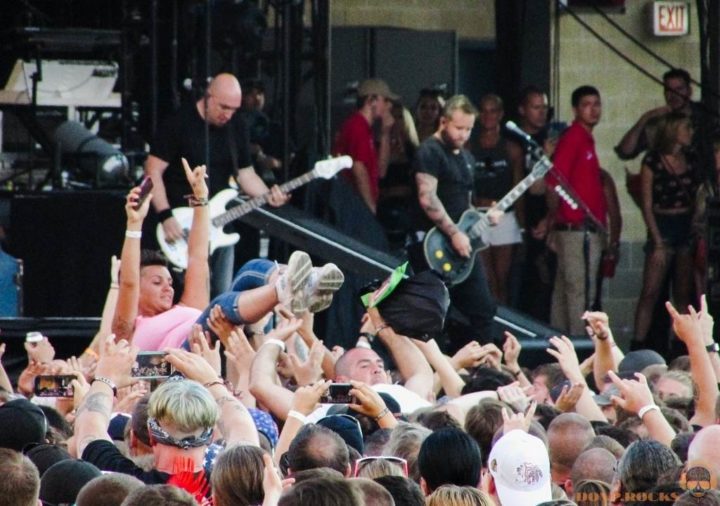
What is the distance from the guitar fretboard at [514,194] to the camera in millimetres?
12102

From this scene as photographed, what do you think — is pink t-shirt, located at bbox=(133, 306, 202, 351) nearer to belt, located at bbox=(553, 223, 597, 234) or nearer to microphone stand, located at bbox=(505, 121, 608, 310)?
microphone stand, located at bbox=(505, 121, 608, 310)

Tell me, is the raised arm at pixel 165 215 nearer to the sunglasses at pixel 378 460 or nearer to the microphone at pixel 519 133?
the microphone at pixel 519 133

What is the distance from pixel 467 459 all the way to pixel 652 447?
0.58 m

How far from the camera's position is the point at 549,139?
1384 cm

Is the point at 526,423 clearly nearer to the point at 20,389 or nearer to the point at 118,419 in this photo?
the point at 118,419

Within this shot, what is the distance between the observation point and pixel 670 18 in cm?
1486

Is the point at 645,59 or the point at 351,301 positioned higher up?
the point at 645,59

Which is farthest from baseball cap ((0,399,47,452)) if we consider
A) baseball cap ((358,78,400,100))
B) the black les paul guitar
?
baseball cap ((358,78,400,100))

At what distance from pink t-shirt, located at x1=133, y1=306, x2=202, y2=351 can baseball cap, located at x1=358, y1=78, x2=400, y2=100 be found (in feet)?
16.9

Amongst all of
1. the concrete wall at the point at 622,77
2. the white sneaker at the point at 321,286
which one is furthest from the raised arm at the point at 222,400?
the concrete wall at the point at 622,77

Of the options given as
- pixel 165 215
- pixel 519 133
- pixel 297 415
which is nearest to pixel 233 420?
pixel 297 415

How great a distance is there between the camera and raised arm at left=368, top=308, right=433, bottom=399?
8.38 meters

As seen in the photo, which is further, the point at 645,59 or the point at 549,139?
the point at 645,59

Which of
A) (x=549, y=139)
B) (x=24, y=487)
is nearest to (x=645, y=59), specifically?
(x=549, y=139)
